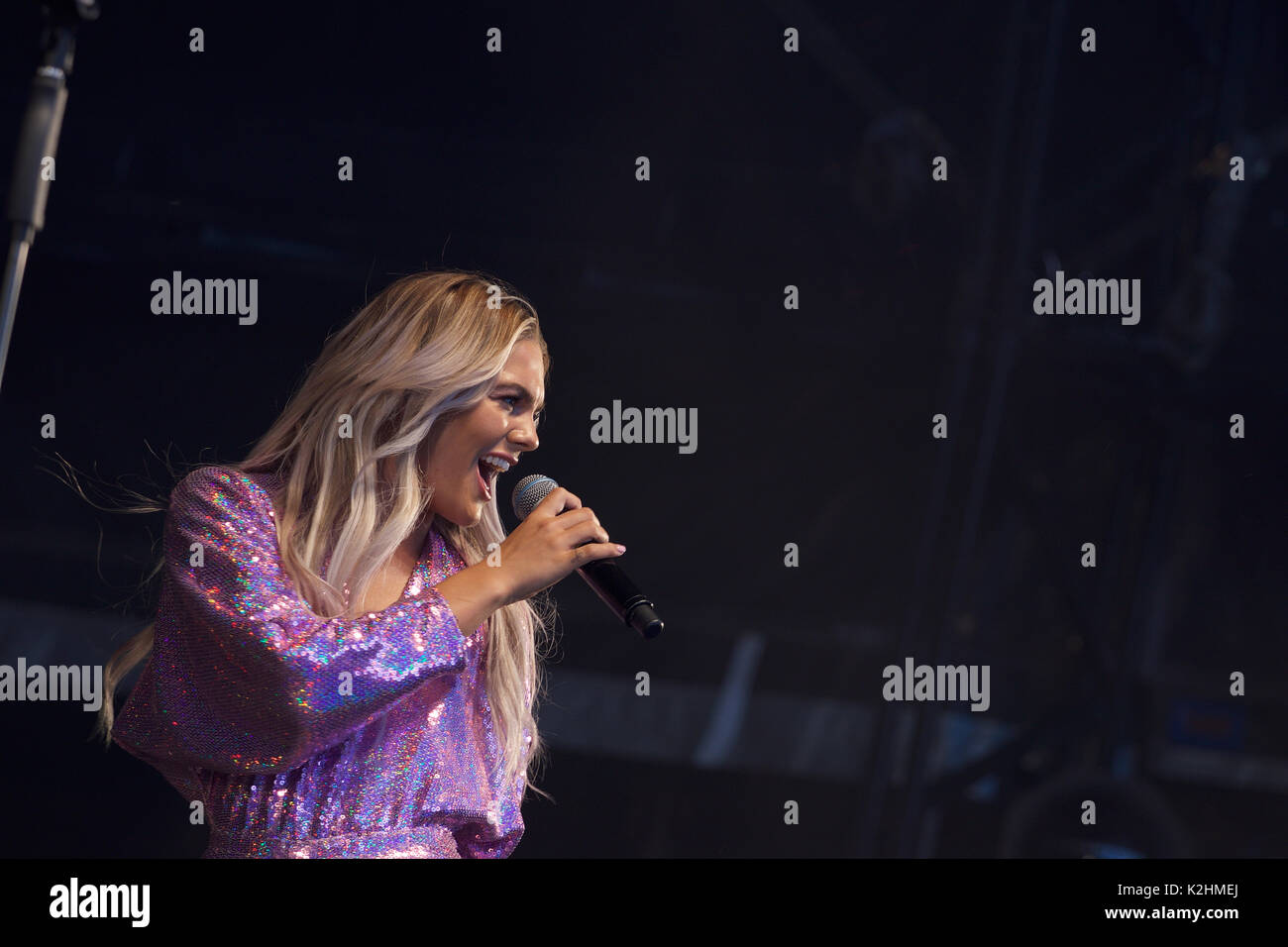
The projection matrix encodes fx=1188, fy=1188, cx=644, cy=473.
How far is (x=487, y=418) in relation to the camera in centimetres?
132

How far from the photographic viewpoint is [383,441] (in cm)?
133

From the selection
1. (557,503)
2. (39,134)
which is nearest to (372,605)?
(557,503)

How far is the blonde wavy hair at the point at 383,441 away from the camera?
126 centimetres

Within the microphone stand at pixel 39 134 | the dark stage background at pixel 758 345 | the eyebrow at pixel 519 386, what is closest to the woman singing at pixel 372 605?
the eyebrow at pixel 519 386

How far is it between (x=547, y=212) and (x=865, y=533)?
37.4 inches

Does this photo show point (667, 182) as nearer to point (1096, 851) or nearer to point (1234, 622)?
point (1096, 851)

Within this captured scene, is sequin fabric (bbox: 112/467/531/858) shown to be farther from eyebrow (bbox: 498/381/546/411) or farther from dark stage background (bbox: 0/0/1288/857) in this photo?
dark stage background (bbox: 0/0/1288/857)

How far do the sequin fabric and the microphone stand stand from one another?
396 millimetres

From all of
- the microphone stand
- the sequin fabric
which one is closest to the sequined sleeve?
the sequin fabric

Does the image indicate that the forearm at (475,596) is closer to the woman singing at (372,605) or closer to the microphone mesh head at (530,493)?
the woman singing at (372,605)

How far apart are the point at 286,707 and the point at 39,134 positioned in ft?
2.63

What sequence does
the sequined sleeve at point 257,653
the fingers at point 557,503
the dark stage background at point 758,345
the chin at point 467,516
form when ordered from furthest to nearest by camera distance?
1. the dark stage background at point 758,345
2. the chin at point 467,516
3. the fingers at point 557,503
4. the sequined sleeve at point 257,653

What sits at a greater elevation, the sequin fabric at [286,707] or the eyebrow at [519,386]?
the eyebrow at [519,386]
